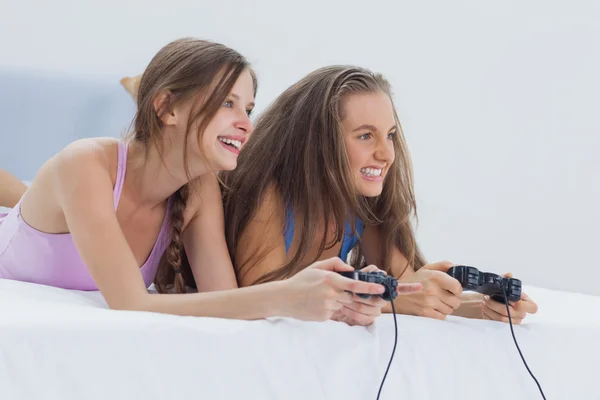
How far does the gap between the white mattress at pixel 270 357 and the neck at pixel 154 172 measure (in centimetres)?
29

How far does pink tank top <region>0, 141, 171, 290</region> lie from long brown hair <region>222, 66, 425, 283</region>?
0.53 feet

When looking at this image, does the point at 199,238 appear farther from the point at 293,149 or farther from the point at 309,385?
the point at 309,385

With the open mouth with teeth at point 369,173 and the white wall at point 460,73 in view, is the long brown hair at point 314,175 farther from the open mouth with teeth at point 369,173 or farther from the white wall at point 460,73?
the white wall at point 460,73

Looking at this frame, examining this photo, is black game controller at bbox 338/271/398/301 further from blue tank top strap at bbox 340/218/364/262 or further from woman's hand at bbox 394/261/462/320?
blue tank top strap at bbox 340/218/364/262

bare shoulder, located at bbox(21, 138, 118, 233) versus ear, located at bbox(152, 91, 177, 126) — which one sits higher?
ear, located at bbox(152, 91, 177, 126)

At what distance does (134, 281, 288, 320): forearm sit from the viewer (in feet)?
3.33

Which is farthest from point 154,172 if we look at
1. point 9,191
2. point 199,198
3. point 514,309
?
point 9,191

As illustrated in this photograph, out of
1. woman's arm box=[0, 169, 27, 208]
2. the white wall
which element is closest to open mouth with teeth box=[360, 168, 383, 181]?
woman's arm box=[0, 169, 27, 208]

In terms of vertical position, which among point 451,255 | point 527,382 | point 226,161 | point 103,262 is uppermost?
point 226,161

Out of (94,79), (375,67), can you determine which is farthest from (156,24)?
(375,67)

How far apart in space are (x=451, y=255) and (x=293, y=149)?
1414mm

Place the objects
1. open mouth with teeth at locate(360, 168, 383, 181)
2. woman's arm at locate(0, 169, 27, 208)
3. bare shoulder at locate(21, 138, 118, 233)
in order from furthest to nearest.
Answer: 1. woman's arm at locate(0, 169, 27, 208)
2. open mouth with teeth at locate(360, 168, 383, 181)
3. bare shoulder at locate(21, 138, 118, 233)

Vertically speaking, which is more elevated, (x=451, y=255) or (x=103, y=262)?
(x=103, y=262)

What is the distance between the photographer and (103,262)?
3.82ft
